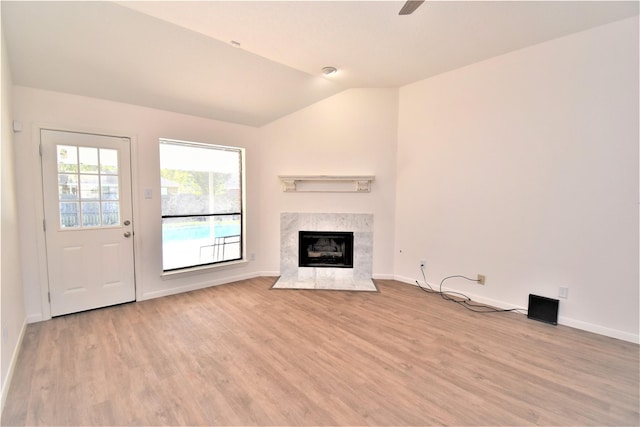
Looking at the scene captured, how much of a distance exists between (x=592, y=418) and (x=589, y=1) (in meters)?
3.06

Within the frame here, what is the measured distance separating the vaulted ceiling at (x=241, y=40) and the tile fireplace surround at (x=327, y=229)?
1.97 m

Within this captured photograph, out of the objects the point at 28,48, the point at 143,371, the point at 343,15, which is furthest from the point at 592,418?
the point at 28,48

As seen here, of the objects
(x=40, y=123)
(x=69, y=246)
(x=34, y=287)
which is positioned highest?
(x=40, y=123)

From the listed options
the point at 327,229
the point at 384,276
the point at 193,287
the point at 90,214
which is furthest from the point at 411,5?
the point at 193,287

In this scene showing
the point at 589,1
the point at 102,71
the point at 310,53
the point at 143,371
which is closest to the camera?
the point at 143,371

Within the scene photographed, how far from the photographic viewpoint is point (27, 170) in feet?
8.89

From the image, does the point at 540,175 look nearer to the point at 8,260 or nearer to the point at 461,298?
the point at 461,298

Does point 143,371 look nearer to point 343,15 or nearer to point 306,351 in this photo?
point 306,351

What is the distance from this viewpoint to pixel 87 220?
10.1ft

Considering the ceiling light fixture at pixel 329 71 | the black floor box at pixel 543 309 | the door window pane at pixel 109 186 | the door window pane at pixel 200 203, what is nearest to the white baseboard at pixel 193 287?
the door window pane at pixel 200 203

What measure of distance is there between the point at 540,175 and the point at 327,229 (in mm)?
2732

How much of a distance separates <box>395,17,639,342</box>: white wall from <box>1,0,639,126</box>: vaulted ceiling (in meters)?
0.31

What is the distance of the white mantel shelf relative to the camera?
4.17m

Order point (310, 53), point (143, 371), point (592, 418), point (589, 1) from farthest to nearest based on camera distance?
point (310, 53) → point (589, 1) → point (143, 371) → point (592, 418)
